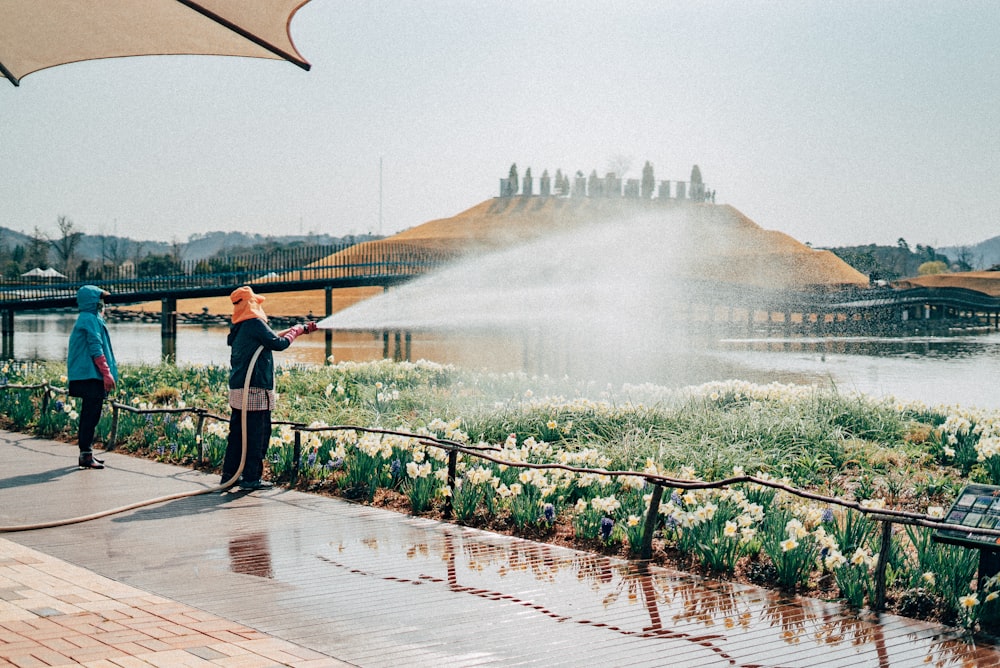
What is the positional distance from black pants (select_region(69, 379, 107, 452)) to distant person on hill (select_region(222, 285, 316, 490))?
1.98 metres

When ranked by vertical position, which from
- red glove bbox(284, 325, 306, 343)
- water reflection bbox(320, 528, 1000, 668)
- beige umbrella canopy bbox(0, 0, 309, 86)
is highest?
beige umbrella canopy bbox(0, 0, 309, 86)

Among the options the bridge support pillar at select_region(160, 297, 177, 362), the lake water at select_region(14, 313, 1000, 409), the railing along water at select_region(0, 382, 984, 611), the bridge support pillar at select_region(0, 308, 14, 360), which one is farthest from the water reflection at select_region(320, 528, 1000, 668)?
the bridge support pillar at select_region(0, 308, 14, 360)

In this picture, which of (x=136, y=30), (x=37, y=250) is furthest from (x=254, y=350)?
(x=37, y=250)

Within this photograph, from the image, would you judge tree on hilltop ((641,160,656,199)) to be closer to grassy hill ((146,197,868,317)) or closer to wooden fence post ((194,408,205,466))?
grassy hill ((146,197,868,317))

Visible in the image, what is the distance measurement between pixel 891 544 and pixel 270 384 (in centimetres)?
538

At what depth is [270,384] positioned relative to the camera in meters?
9.24

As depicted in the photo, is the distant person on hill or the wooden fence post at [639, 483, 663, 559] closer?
the wooden fence post at [639, 483, 663, 559]

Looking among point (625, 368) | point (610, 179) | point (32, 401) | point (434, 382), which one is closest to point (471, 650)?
point (32, 401)

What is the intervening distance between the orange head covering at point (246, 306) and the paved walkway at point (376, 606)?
1837 mm

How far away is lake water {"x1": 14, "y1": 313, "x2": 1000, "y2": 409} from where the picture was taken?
3047cm

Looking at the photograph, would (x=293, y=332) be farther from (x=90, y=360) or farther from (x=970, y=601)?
(x=970, y=601)

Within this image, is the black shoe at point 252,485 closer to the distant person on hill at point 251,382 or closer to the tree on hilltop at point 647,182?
the distant person on hill at point 251,382

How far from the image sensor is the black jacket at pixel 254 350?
903 cm

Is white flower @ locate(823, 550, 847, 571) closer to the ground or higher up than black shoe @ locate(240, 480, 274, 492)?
higher up
